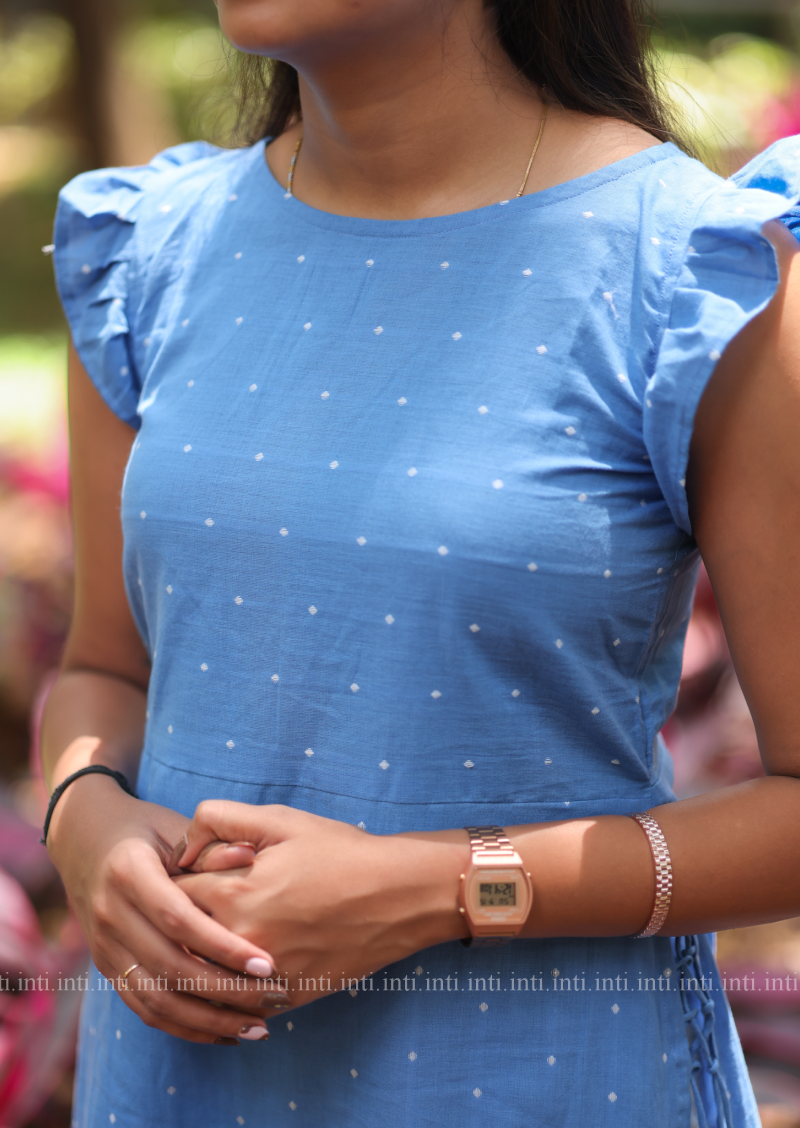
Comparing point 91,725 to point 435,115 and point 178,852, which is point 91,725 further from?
point 435,115

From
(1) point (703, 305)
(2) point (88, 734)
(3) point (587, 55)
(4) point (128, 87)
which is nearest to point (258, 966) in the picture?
(2) point (88, 734)

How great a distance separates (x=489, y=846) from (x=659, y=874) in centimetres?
17

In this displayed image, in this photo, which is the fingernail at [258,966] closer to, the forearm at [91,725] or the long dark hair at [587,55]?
the forearm at [91,725]

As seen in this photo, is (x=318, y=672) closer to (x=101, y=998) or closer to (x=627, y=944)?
(x=627, y=944)

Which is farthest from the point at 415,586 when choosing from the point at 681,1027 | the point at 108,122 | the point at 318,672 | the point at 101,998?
the point at 108,122

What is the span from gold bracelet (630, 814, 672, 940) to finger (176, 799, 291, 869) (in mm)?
366

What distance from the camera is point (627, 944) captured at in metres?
1.10

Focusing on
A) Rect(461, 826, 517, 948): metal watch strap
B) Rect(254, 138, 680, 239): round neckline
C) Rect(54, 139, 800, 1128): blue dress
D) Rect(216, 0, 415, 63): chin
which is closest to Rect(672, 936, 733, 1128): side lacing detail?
Rect(54, 139, 800, 1128): blue dress

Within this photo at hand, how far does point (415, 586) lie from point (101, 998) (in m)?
0.73

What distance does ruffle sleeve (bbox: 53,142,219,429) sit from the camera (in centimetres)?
130

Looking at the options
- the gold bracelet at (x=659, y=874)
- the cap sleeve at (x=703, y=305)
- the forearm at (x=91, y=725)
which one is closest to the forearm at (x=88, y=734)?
the forearm at (x=91, y=725)

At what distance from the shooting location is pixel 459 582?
3.20 ft

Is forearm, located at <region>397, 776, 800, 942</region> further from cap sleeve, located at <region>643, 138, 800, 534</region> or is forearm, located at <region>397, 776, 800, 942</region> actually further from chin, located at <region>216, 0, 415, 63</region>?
chin, located at <region>216, 0, 415, 63</region>

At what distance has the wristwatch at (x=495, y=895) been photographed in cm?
97
